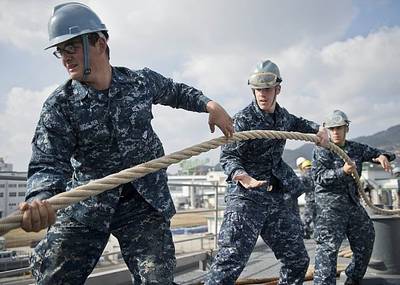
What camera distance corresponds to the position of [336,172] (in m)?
→ 4.60

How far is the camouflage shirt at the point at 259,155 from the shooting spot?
12.4 ft

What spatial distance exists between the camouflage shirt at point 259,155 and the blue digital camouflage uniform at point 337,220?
0.73 metres

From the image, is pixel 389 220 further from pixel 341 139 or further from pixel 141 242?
pixel 141 242

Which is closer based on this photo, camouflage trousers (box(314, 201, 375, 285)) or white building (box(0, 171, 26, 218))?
white building (box(0, 171, 26, 218))

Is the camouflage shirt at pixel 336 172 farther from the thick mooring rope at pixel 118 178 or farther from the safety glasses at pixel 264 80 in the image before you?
the thick mooring rope at pixel 118 178

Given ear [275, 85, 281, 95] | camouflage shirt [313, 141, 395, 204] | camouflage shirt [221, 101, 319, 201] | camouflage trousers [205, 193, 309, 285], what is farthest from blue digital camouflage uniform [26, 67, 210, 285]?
camouflage shirt [313, 141, 395, 204]

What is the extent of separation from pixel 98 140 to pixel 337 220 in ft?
9.52

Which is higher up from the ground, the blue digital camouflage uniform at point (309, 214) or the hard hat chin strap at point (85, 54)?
the hard hat chin strap at point (85, 54)

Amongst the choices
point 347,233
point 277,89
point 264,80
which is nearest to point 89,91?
point 264,80

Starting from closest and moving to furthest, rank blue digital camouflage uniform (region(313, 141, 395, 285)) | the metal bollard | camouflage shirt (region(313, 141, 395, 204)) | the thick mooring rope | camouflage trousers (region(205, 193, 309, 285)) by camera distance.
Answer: the thick mooring rope → camouflage trousers (region(205, 193, 309, 285)) → blue digital camouflage uniform (region(313, 141, 395, 285)) → camouflage shirt (region(313, 141, 395, 204)) → the metal bollard

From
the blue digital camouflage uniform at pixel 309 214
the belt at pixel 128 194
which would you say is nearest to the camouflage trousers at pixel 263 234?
the belt at pixel 128 194

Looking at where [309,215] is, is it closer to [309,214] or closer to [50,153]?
[309,214]

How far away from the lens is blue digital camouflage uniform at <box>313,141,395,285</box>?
438cm

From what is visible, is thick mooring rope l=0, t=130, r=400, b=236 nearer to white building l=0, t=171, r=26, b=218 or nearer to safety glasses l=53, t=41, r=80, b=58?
safety glasses l=53, t=41, r=80, b=58
